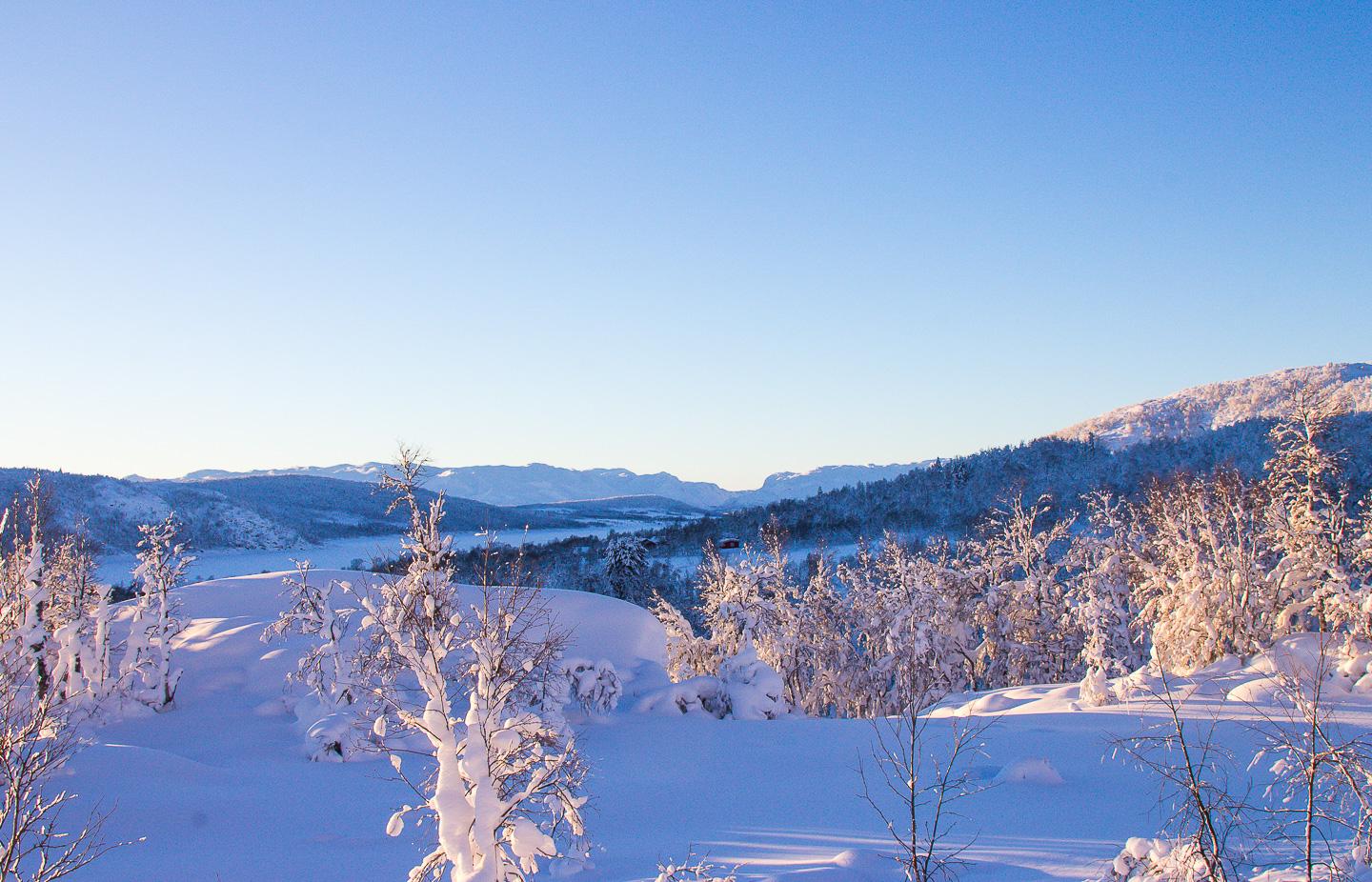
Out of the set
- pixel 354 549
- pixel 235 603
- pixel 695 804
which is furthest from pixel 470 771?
pixel 354 549

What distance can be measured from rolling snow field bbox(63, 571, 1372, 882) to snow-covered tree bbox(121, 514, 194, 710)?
61cm

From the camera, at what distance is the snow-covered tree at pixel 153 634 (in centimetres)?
1791

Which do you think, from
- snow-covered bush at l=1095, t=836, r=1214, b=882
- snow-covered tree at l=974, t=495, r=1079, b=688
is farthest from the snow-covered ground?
snow-covered bush at l=1095, t=836, r=1214, b=882

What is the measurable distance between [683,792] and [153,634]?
13.2 metres

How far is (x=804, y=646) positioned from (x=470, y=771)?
2047 cm

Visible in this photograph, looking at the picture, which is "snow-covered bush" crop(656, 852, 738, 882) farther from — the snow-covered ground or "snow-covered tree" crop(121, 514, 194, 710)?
the snow-covered ground

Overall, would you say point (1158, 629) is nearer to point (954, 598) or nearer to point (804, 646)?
point (954, 598)

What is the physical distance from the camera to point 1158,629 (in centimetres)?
1717

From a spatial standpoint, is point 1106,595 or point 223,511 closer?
point 1106,595

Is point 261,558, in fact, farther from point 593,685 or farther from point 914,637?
point 914,637

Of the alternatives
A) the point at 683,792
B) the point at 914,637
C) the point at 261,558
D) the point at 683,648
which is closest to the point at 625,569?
the point at 683,648

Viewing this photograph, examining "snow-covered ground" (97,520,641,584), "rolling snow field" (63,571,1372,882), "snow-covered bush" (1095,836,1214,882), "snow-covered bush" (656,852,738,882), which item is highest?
"snow-covered bush" (1095,836,1214,882)

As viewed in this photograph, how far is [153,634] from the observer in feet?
60.7

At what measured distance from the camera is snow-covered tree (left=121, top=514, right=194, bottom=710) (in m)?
17.9
